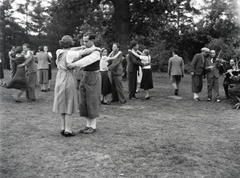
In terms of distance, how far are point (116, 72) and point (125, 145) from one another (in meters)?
5.16

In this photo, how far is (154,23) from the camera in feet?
65.4

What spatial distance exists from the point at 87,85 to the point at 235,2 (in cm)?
2189

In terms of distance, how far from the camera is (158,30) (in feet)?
71.2

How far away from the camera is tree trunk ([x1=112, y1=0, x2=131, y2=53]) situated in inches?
746

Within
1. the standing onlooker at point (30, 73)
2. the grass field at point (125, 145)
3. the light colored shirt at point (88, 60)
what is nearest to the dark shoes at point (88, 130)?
the grass field at point (125, 145)

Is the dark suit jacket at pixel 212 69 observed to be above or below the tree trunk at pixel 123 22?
below

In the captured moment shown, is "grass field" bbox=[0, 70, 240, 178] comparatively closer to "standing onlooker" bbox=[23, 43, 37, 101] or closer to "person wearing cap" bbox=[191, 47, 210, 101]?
"standing onlooker" bbox=[23, 43, 37, 101]

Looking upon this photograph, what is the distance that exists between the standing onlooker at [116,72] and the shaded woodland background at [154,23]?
859cm

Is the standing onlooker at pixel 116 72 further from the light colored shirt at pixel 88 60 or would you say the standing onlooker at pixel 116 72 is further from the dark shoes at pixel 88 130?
the dark shoes at pixel 88 130

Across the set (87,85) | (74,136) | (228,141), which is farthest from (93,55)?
(228,141)

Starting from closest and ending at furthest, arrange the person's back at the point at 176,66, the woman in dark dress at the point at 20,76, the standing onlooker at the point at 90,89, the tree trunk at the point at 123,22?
the standing onlooker at the point at 90,89
the woman in dark dress at the point at 20,76
the person's back at the point at 176,66
the tree trunk at the point at 123,22

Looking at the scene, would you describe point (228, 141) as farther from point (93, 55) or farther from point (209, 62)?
point (209, 62)

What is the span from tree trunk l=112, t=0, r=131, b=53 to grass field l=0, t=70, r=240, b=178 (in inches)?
418

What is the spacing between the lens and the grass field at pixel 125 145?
4254mm
